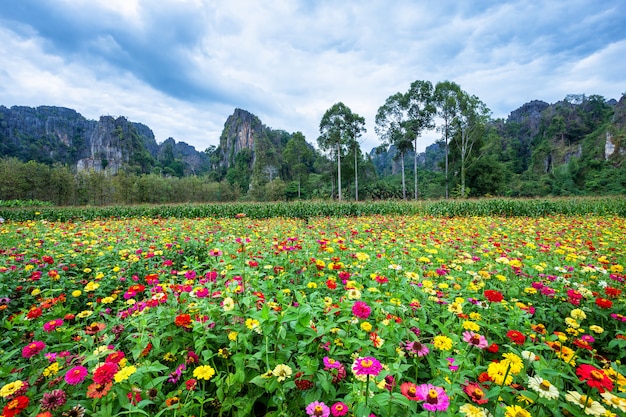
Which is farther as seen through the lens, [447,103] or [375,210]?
[447,103]

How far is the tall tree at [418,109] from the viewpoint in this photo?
84.0 ft

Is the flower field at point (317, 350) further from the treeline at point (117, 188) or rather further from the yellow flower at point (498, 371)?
the treeline at point (117, 188)

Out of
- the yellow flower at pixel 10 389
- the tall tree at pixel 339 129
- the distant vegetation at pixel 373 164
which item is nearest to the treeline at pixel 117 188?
the distant vegetation at pixel 373 164

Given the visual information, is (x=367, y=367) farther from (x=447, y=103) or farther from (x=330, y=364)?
(x=447, y=103)

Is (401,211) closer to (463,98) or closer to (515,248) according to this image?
(515,248)

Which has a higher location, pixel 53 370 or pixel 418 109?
pixel 418 109

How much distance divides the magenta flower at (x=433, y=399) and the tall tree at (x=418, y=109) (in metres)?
27.1

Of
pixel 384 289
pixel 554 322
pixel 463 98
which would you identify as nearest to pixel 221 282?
pixel 384 289

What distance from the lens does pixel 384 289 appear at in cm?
220

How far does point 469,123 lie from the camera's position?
24.6 m

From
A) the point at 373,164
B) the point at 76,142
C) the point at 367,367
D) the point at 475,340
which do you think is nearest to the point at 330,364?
the point at 367,367

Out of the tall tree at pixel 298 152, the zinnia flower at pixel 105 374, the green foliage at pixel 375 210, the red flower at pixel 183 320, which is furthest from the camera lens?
the tall tree at pixel 298 152

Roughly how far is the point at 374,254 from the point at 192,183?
43919 millimetres

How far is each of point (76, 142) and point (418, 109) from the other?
10845 cm
